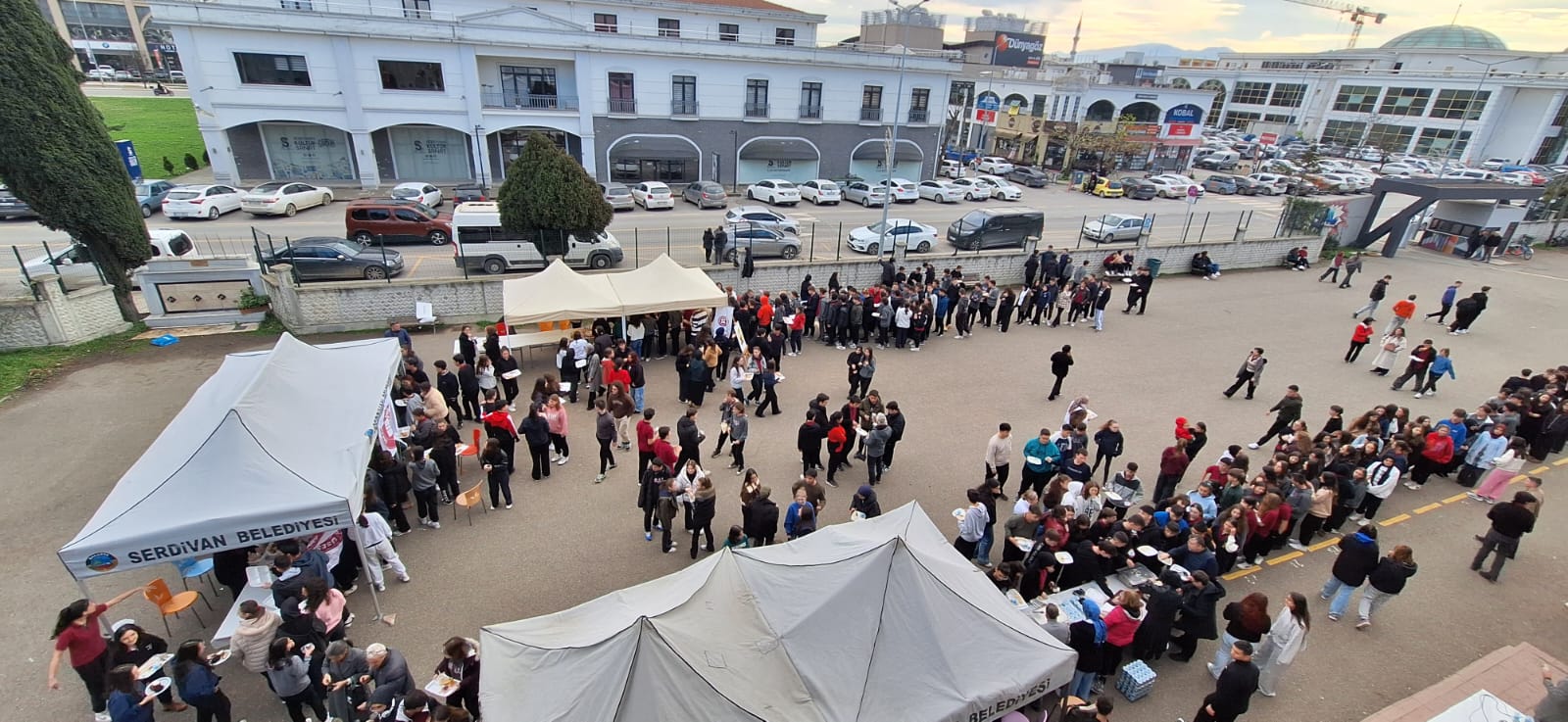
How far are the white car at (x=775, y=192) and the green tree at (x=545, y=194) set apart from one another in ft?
54.3

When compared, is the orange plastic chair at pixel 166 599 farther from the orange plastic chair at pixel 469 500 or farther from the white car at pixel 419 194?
the white car at pixel 419 194

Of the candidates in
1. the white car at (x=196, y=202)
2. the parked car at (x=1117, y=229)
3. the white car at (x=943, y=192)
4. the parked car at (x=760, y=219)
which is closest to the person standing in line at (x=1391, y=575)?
the parked car at (x=760, y=219)

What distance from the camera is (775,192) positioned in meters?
33.3

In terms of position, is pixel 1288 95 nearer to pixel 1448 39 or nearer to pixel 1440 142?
pixel 1440 142

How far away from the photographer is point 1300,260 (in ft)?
84.1

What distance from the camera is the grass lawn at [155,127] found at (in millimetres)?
36156

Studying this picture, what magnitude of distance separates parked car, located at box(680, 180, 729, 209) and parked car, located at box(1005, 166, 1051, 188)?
72.1ft

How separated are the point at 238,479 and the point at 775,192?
2840 cm

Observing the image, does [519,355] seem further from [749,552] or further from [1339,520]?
[1339,520]

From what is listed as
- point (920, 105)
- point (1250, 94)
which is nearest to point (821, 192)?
point (920, 105)

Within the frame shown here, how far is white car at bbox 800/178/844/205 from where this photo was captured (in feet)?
111

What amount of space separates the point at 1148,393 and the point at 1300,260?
55.3 ft

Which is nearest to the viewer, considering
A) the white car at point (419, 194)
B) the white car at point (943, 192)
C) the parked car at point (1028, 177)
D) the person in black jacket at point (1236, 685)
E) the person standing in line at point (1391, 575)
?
the person in black jacket at point (1236, 685)

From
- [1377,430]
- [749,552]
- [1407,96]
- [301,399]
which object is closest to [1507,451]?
[1377,430]
